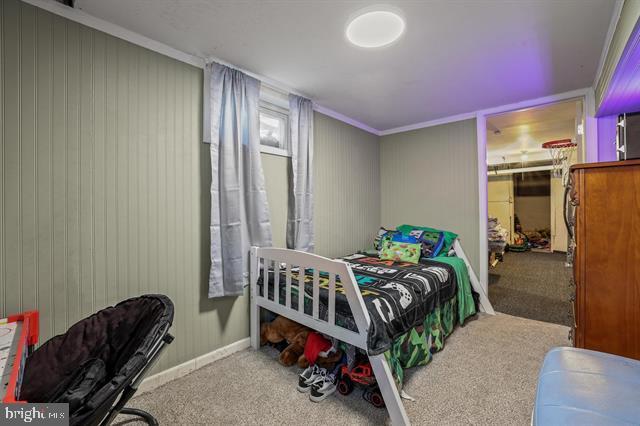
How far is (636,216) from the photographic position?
4.38ft

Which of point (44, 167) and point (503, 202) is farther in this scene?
point (503, 202)


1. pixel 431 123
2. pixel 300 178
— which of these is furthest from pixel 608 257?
pixel 431 123

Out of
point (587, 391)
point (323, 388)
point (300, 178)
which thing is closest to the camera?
point (587, 391)

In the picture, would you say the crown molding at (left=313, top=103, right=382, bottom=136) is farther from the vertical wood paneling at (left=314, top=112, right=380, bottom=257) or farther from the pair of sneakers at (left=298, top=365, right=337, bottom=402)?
the pair of sneakers at (left=298, top=365, right=337, bottom=402)

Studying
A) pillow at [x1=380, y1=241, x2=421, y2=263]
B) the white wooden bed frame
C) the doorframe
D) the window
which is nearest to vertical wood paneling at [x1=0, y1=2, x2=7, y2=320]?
the white wooden bed frame

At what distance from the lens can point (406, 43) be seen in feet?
5.86

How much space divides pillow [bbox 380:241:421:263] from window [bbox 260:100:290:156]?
145 centimetres

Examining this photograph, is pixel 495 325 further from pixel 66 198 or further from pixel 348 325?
pixel 66 198

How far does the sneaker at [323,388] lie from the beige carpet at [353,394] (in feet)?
0.12

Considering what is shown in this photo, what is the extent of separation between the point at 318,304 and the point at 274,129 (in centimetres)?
166

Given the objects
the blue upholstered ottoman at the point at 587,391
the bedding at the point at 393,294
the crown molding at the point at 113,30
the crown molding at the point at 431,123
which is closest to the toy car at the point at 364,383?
the bedding at the point at 393,294

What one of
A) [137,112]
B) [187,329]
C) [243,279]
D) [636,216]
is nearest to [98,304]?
[187,329]

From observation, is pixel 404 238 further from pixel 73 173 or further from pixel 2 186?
pixel 2 186

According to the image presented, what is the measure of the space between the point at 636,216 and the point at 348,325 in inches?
61.4
